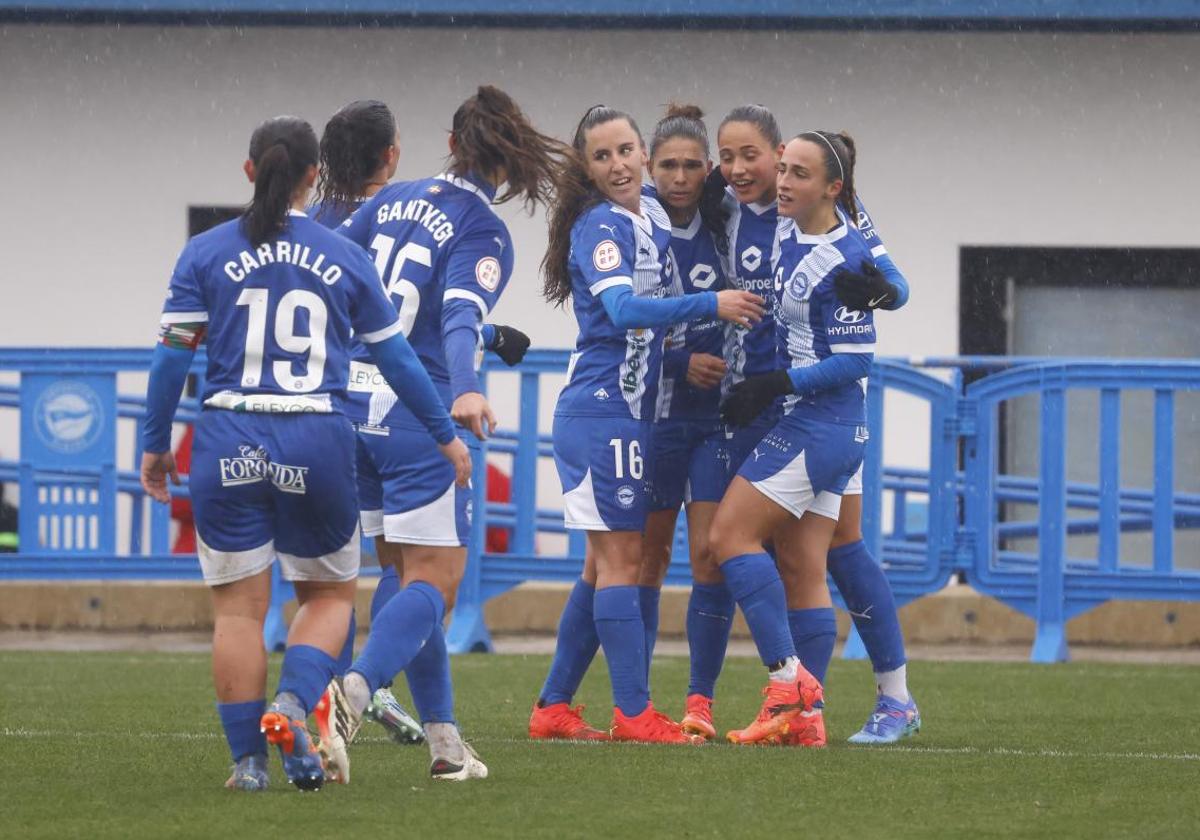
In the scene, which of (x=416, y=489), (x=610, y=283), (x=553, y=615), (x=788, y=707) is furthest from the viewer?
(x=553, y=615)

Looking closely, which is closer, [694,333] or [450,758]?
[450,758]

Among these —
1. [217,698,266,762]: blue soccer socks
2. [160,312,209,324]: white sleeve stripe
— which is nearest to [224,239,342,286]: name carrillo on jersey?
[160,312,209,324]: white sleeve stripe

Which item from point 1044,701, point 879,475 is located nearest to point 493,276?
point 1044,701

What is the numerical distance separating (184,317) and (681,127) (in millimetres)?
2147

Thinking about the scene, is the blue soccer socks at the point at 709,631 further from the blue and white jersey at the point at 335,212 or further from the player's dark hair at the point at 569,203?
the blue and white jersey at the point at 335,212

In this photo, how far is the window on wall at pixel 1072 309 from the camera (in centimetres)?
1426

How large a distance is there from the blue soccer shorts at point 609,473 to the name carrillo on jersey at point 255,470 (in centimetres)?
153

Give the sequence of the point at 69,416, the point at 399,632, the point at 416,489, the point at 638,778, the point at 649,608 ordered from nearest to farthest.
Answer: the point at 399,632
the point at 638,778
the point at 416,489
the point at 649,608
the point at 69,416

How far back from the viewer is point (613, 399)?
650 centimetres

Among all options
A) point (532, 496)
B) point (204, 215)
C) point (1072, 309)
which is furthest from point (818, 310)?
point (204, 215)

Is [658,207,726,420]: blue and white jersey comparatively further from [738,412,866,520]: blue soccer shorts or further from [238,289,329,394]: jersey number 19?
[238,289,329,394]: jersey number 19

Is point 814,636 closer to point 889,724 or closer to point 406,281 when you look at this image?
point 889,724

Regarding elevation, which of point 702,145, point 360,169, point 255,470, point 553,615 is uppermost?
point 702,145

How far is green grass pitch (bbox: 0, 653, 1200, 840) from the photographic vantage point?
483 centimetres
